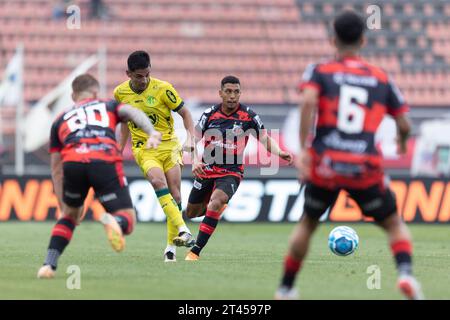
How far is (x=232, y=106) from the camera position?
12.6m

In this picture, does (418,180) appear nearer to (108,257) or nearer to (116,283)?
(108,257)

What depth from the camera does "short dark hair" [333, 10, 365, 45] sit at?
755 centimetres

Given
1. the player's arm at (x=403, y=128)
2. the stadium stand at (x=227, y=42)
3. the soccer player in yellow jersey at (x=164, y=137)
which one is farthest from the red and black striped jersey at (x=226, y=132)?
the stadium stand at (x=227, y=42)

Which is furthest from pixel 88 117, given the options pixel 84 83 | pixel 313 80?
pixel 313 80

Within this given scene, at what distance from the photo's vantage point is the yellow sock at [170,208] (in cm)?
1188

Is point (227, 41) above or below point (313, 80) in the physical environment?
below

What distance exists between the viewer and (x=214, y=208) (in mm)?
12219

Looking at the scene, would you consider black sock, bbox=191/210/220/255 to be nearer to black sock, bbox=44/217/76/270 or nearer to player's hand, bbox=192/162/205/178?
player's hand, bbox=192/162/205/178

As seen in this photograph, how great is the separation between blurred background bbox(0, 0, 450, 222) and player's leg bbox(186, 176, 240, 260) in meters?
13.5

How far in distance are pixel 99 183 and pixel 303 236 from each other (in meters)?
2.32

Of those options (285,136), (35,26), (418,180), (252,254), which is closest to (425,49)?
(285,136)

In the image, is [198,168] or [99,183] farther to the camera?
[198,168]

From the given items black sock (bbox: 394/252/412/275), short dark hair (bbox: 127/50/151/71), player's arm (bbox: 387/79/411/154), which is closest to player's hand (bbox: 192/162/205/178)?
short dark hair (bbox: 127/50/151/71)

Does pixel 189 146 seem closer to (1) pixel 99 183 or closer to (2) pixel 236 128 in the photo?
(2) pixel 236 128
